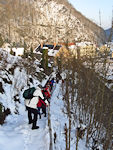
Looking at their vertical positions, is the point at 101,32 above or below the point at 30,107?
above

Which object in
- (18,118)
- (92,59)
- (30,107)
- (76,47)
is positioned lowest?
(18,118)

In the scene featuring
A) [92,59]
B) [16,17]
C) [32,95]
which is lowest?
[32,95]

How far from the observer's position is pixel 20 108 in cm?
774

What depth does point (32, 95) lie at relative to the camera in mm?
4789

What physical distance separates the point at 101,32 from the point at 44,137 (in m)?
3.60

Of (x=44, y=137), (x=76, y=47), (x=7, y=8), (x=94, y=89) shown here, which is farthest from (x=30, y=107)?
(x=7, y=8)

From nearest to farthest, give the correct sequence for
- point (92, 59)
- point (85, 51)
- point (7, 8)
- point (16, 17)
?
point (92, 59), point (85, 51), point (7, 8), point (16, 17)

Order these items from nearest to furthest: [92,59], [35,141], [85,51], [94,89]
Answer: [35,141]
[92,59]
[85,51]
[94,89]

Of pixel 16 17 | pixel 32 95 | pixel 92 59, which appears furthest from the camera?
pixel 16 17

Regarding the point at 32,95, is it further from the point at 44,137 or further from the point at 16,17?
the point at 16,17

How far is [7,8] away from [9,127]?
4078 inches

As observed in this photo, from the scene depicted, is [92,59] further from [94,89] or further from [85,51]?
[94,89]

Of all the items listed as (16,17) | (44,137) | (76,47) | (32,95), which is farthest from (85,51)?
(16,17)

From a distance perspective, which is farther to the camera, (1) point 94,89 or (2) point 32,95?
(1) point 94,89
